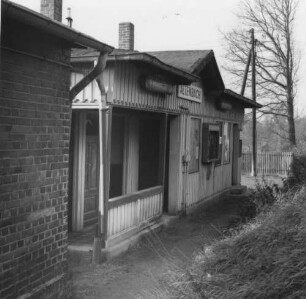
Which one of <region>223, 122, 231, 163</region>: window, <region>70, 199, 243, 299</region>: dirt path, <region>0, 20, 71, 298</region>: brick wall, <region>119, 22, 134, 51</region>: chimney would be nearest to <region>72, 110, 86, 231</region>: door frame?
<region>70, 199, 243, 299</region>: dirt path

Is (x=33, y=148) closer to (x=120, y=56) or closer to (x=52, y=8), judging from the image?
(x=120, y=56)

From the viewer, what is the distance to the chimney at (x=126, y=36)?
40.6 ft

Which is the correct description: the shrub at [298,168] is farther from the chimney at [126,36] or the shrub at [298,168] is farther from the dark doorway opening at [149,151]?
the chimney at [126,36]

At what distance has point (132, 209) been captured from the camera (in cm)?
822

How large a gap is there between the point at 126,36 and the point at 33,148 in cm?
849

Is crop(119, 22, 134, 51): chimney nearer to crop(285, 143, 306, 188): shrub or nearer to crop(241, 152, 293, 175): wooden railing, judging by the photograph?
crop(285, 143, 306, 188): shrub

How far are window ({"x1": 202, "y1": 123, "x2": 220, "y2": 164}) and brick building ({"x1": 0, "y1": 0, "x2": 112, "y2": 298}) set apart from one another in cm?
710

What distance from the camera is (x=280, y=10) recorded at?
34250mm

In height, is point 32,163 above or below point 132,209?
above

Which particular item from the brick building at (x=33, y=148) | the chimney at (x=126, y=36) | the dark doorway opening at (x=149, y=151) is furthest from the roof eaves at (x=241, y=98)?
the brick building at (x=33, y=148)

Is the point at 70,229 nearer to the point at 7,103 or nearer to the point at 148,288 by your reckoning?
the point at 148,288

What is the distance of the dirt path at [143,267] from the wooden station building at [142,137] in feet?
1.37

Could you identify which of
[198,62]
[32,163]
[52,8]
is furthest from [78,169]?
[198,62]

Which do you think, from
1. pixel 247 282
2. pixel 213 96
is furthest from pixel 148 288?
pixel 213 96
